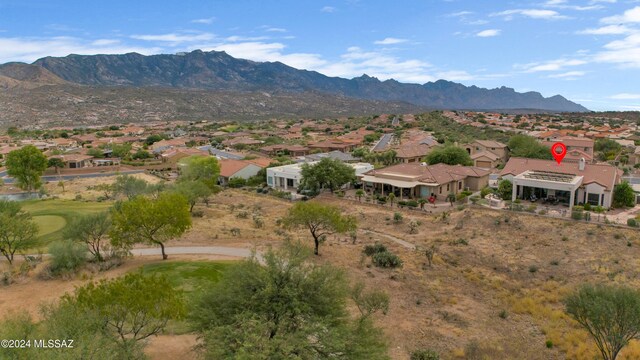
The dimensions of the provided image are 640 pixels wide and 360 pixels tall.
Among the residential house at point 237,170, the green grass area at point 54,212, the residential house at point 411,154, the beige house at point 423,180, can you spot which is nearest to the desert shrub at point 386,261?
the beige house at point 423,180

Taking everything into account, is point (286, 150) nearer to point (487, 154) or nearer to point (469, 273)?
point (487, 154)

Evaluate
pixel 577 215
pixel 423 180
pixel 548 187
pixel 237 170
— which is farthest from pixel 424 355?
pixel 237 170

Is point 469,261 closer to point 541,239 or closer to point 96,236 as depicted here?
point 541,239

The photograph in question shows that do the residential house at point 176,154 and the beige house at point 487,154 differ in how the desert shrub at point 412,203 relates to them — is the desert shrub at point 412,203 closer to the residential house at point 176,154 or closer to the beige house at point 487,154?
the beige house at point 487,154

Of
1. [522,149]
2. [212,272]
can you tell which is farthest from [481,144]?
[212,272]

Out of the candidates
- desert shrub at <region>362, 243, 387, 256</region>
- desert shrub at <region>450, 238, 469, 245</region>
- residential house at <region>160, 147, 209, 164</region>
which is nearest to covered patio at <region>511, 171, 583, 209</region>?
desert shrub at <region>450, 238, 469, 245</region>

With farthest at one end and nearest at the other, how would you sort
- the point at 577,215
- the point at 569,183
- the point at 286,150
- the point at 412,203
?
1. the point at 286,150
2. the point at 412,203
3. the point at 569,183
4. the point at 577,215
